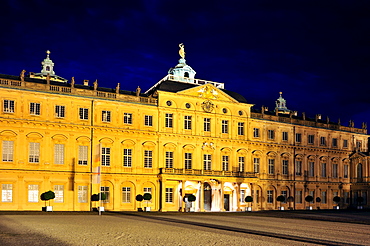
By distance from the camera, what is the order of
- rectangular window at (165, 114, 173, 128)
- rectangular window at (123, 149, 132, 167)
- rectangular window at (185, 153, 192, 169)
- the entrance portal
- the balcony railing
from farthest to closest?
1. the entrance portal
2. rectangular window at (185, 153, 192, 169)
3. rectangular window at (165, 114, 173, 128)
4. the balcony railing
5. rectangular window at (123, 149, 132, 167)

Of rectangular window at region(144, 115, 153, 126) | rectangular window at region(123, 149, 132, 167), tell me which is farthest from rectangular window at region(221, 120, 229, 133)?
rectangular window at region(123, 149, 132, 167)

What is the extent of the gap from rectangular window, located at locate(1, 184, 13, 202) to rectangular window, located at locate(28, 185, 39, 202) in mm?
1920

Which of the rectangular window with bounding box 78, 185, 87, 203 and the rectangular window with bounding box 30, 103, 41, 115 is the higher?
the rectangular window with bounding box 30, 103, 41, 115

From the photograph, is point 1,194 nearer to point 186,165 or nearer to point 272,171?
point 186,165

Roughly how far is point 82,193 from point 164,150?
1186 centimetres

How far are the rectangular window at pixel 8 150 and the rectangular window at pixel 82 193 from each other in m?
8.41

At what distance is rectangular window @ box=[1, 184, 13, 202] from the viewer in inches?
2009

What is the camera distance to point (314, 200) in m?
74.4

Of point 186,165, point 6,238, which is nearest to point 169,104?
point 186,165

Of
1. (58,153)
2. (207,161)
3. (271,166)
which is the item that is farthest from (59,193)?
(271,166)

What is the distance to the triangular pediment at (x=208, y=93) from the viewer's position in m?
63.6

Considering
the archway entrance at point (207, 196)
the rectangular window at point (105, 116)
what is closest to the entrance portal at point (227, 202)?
the archway entrance at point (207, 196)

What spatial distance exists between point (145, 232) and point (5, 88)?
33.7 m

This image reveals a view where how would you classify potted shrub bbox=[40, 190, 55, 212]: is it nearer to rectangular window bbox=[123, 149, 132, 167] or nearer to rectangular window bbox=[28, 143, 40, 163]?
rectangular window bbox=[28, 143, 40, 163]
